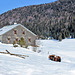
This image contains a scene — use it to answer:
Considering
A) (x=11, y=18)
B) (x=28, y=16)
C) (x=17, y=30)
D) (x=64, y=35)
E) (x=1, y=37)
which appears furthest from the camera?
(x=11, y=18)

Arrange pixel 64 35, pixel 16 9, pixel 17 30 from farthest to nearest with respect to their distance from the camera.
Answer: pixel 16 9 < pixel 64 35 < pixel 17 30

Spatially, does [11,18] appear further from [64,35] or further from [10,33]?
[10,33]

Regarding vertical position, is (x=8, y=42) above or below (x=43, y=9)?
below

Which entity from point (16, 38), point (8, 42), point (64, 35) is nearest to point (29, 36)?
point (16, 38)

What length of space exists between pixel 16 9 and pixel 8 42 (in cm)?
16923

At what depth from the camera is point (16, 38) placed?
34.1 m

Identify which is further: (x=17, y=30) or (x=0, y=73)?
(x=17, y=30)

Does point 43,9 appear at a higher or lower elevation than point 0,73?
higher

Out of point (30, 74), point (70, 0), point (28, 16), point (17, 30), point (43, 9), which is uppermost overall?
point (70, 0)

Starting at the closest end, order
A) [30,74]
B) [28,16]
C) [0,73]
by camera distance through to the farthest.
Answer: [0,73] → [30,74] → [28,16]

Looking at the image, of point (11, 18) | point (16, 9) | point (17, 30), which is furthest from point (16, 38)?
point (16, 9)

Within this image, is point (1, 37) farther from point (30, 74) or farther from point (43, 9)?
point (43, 9)

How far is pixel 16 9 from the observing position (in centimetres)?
19400

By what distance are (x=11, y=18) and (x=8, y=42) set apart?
14207cm
